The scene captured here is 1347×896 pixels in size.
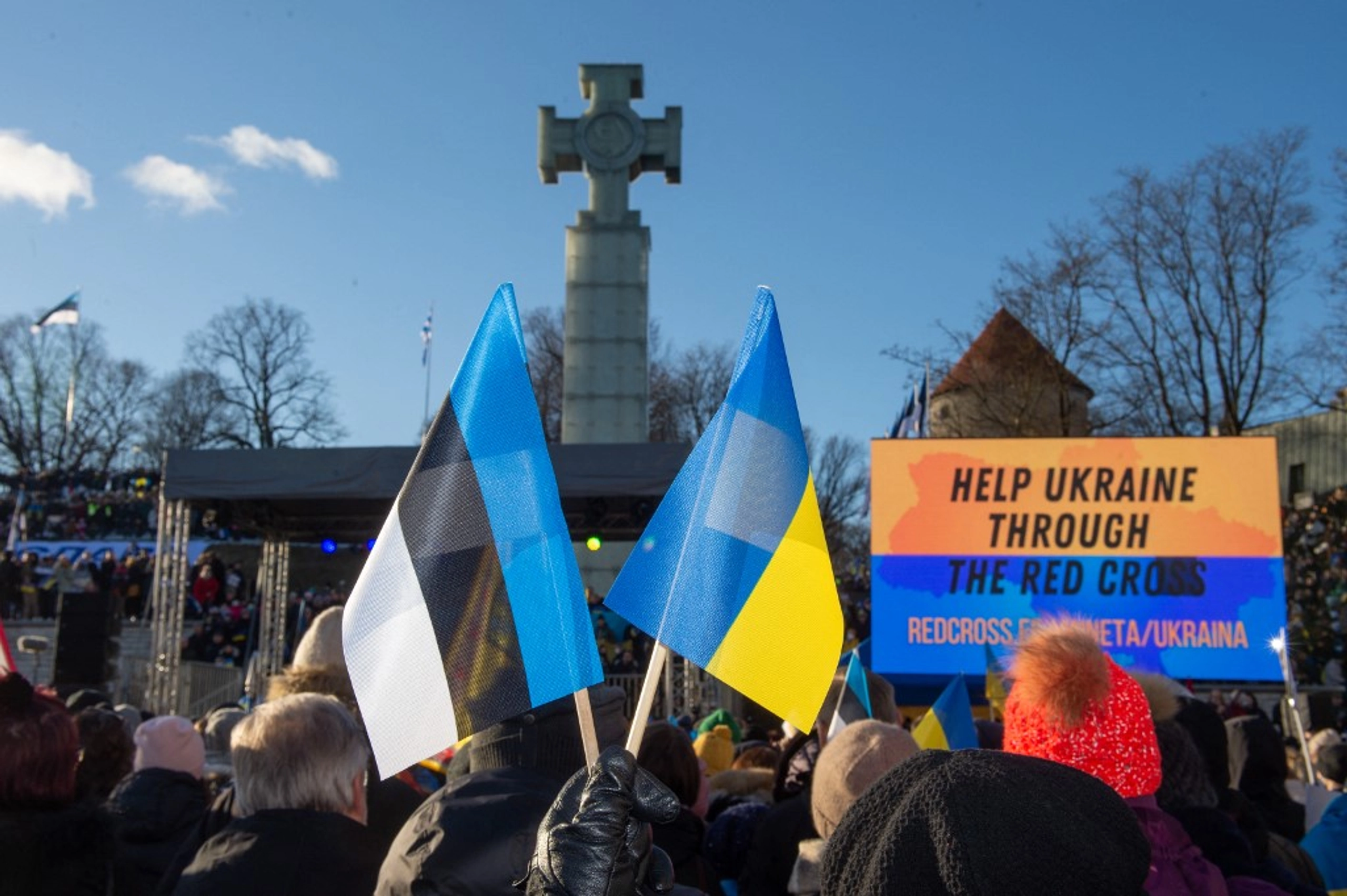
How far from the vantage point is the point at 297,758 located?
9.70ft

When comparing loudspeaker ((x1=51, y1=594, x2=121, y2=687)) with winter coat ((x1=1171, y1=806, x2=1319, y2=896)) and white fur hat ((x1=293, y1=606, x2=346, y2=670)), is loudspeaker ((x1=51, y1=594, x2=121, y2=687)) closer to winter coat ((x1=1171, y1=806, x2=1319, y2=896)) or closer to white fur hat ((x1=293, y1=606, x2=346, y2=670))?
white fur hat ((x1=293, y1=606, x2=346, y2=670))

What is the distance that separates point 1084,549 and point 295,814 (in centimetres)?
959

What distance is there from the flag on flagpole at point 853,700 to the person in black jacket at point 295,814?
2839mm

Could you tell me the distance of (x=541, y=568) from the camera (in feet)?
7.95

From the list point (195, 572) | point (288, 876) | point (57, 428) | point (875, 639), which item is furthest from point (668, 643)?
point (57, 428)

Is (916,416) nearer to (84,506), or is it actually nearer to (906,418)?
(906,418)

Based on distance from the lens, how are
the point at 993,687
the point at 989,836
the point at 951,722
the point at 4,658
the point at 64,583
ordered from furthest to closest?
the point at 64,583, the point at 993,687, the point at 951,722, the point at 4,658, the point at 989,836

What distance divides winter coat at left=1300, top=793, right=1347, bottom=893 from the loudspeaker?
12613 millimetres

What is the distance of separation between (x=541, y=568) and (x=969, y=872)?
1.28 metres

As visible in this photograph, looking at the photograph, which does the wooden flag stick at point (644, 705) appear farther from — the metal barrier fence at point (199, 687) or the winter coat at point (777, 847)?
the metal barrier fence at point (199, 687)

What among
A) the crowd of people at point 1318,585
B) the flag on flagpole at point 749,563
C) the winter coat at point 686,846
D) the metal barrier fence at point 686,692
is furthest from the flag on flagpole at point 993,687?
the crowd of people at point 1318,585

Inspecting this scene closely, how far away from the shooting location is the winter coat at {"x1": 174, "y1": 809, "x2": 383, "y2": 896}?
279 centimetres

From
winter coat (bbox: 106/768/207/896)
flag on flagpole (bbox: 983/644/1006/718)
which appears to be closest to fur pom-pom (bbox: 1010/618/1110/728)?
winter coat (bbox: 106/768/207/896)

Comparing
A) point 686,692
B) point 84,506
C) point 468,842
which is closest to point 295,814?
point 468,842
